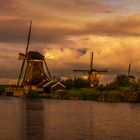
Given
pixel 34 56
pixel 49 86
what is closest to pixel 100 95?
pixel 49 86

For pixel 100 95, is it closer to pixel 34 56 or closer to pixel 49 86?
pixel 49 86

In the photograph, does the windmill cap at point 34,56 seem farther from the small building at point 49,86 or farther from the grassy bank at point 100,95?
the grassy bank at point 100,95

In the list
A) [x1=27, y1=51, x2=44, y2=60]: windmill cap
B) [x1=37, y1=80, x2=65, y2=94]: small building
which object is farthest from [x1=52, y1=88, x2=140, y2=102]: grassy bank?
[x1=27, y1=51, x2=44, y2=60]: windmill cap

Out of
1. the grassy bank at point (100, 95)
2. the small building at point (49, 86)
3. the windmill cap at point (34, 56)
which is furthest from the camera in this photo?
the windmill cap at point (34, 56)

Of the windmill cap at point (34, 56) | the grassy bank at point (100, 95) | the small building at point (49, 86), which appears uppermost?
the windmill cap at point (34, 56)

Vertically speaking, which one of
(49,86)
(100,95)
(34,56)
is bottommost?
(100,95)

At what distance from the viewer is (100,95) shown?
114 metres

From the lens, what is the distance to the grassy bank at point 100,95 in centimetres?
10725

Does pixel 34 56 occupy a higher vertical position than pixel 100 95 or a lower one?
higher

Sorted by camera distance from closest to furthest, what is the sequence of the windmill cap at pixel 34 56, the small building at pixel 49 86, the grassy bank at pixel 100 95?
the grassy bank at pixel 100 95
the small building at pixel 49 86
the windmill cap at pixel 34 56

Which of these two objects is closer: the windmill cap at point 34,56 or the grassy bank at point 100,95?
the grassy bank at point 100,95

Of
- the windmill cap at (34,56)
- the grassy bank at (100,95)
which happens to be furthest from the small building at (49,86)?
the windmill cap at (34,56)

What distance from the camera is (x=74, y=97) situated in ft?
405

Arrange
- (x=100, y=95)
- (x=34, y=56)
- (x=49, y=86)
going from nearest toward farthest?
(x=100, y=95) < (x=49, y=86) < (x=34, y=56)
